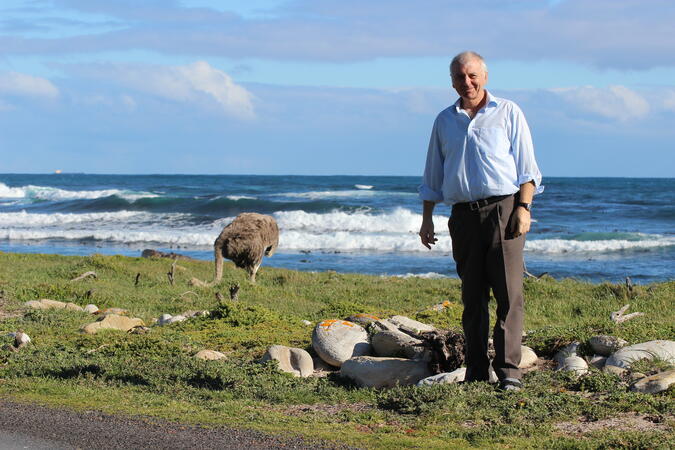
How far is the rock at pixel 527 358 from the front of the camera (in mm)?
7211

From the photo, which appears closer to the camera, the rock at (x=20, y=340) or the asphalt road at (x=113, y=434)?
the asphalt road at (x=113, y=434)

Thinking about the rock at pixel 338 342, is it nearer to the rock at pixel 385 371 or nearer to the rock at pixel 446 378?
the rock at pixel 385 371

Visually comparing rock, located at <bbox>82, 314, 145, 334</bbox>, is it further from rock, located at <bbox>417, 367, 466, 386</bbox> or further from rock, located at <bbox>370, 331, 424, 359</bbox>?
rock, located at <bbox>417, 367, 466, 386</bbox>

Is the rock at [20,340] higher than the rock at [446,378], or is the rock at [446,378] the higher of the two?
the rock at [446,378]

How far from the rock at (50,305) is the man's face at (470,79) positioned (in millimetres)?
7480

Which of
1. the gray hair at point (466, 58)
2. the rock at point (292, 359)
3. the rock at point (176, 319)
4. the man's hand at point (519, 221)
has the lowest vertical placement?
the rock at point (176, 319)

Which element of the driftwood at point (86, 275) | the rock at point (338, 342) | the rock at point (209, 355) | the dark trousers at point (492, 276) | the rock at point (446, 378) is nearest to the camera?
the dark trousers at point (492, 276)

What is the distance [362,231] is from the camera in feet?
124

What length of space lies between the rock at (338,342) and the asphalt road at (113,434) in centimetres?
224

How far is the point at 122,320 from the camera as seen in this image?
9992 millimetres

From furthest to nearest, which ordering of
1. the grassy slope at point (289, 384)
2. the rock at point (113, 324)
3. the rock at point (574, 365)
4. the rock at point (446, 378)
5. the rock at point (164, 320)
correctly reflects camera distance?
the rock at point (164, 320) → the rock at point (113, 324) → the rock at point (574, 365) → the rock at point (446, 378) → the grassy slope at point (289, 384)

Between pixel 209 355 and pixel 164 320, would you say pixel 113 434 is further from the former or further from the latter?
pixel 164 320

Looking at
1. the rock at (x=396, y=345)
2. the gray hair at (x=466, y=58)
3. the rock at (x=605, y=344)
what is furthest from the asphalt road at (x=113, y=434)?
the rock at (x=605, y=344)

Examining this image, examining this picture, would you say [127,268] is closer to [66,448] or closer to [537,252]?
[66,448]
